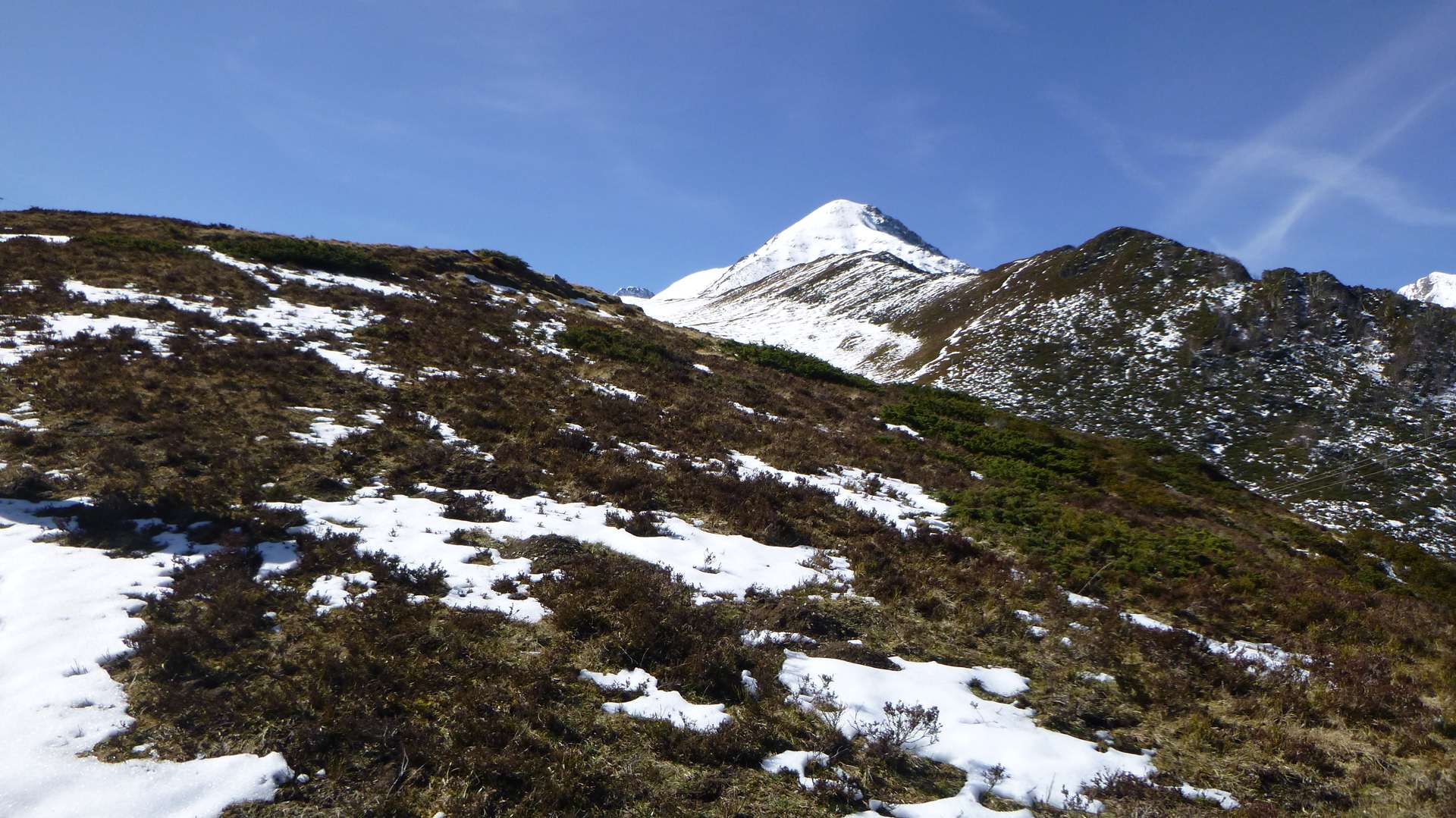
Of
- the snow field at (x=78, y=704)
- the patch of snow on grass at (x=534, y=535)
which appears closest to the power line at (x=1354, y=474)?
the patch of snow on grass at (x=534, y=535)

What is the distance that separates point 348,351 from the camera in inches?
755

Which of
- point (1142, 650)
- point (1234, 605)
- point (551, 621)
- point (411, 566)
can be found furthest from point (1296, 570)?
point (411, 566)

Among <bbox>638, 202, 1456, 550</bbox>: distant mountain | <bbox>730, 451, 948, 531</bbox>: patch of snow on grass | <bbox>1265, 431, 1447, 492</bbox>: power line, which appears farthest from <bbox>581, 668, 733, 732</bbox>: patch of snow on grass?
<bbox>1265, 431, 1447, 492</bbox>: power line

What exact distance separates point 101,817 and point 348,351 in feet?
54.3

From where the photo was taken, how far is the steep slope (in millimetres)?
5688

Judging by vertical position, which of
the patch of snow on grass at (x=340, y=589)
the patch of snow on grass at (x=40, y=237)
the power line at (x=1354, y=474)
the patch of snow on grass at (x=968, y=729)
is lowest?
the patch of snow on grass at (x=968, y=729)

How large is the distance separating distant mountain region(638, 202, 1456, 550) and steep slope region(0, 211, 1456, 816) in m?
24.2

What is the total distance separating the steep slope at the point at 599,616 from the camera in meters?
5.69

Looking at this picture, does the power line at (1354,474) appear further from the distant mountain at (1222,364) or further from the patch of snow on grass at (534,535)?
the patch of snow on grass at (534,535)

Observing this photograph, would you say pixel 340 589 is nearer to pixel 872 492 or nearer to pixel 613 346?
pixel 872 492

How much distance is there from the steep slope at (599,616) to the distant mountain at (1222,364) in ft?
79.4

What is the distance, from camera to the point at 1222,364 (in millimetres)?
48094

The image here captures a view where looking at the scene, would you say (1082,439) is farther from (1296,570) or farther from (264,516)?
(264,516)

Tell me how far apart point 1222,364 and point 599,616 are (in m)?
54.7
